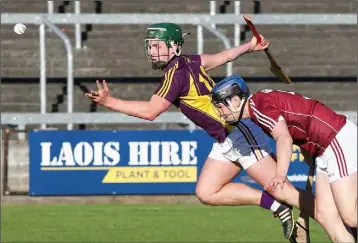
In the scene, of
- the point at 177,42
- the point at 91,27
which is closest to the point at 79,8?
the point at 91,27

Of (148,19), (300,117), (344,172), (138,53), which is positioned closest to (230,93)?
(300,117)

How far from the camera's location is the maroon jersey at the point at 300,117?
26.9 feet

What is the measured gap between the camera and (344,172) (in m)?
8.32

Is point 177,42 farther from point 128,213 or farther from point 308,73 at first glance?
point 308,73

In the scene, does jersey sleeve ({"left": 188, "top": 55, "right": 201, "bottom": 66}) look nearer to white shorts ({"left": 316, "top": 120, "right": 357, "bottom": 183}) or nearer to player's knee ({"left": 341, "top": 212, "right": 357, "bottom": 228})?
white shorts ({"left": 316, "top": 120, "right": 357, "bottom": 183})

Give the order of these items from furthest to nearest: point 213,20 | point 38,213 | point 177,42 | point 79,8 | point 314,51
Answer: point 314,51
point 79,8
point 213,20
point 38,213
point 177,42

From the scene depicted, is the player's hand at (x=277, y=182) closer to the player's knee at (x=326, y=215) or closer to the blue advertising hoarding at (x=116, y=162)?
the player's knee at (x=326, y=215)

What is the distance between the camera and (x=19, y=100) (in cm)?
2003

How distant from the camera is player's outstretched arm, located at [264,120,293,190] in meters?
7.84

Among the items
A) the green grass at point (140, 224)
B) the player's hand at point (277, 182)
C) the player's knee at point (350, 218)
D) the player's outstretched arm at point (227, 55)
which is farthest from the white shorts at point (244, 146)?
the green grass at point (140, 224)

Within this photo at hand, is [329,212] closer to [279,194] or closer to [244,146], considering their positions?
[279,194]

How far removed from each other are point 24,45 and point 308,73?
5.67 meters

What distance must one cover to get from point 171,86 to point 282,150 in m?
1.45

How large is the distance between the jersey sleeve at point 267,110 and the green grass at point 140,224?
3642 millimetres
